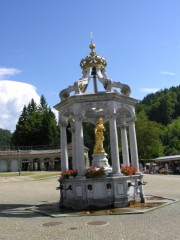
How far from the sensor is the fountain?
50.5ft

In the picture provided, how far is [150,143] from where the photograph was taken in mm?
71875

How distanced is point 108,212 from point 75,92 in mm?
6144

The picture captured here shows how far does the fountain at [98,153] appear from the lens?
1539cm

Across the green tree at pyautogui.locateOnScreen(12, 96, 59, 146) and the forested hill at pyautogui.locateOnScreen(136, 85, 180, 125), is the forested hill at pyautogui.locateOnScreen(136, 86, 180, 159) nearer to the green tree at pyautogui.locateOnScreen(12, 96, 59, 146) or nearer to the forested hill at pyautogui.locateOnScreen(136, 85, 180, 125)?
the forested hill at pyautogui.locateOnScreen(136, 85, 180, 125)

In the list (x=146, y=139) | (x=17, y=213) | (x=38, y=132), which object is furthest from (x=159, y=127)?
(x=17, y=213)

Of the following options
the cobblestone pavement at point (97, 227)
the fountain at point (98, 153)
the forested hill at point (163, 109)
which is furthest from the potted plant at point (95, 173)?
the forested hill at point (163, 109)

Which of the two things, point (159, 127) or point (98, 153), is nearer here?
point (98, 153)

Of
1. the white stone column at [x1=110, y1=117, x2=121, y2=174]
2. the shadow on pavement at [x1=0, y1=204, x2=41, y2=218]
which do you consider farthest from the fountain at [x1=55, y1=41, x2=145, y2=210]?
the shadow on pavement at [x1=0, y1=204, x2=41, y2=218]

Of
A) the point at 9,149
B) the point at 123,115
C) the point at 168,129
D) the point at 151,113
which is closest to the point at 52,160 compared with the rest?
the point at 9,149

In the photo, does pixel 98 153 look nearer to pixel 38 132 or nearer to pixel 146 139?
pixel 146 139

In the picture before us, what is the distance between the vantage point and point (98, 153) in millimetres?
17859

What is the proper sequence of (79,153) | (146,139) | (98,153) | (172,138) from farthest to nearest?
(172,138) < (146,139) < (98,153) < (79,153)

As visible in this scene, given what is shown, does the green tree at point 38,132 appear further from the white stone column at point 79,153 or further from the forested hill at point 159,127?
the white stone column at point 79,153

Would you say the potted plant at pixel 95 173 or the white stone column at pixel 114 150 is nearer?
the potted plant at pixel 95 173
